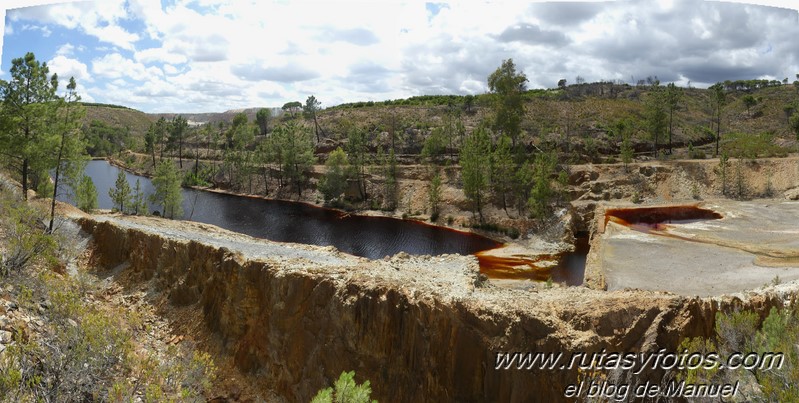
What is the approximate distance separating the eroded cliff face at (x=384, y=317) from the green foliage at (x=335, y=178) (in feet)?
132

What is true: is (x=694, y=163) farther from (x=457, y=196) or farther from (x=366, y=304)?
(x=366, y=304)

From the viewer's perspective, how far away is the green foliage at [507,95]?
2304 inches

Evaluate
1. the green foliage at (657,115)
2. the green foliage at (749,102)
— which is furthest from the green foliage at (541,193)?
the green foliage at (749,102)

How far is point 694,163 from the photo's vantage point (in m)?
54.8

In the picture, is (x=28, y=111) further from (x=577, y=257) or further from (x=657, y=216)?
(x=657, y=216)

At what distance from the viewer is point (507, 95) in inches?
2325

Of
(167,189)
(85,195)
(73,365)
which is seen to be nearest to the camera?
(73,365)

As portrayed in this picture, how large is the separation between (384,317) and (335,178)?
4803 cm

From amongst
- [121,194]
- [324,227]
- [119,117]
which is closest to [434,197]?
[324,227]

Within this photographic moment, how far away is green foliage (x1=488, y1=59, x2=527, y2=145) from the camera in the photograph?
192 ft

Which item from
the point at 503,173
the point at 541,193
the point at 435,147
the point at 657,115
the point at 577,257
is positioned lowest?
the point at 577,257

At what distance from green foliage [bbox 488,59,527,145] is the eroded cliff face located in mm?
40470

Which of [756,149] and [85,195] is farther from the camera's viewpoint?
[756,149]

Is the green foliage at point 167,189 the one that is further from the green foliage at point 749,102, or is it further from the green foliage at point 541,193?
the green foliage at point 749,102
